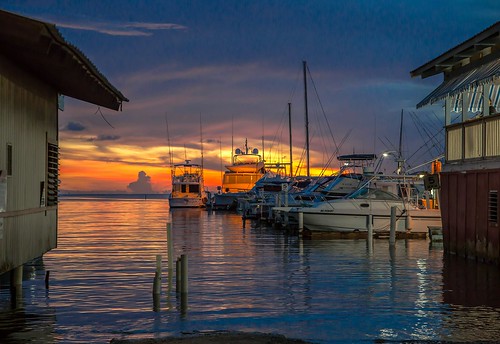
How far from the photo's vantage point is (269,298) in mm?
20250

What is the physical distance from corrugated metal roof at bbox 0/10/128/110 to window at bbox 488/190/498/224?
11.7 metres

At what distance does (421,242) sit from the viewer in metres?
40.2

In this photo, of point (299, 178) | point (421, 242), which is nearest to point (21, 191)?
point (421, 242)

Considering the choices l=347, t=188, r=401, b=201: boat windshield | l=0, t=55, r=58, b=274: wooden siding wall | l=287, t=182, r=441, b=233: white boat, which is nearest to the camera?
l=0, t=55, r=58, b=274: wooden siding wall

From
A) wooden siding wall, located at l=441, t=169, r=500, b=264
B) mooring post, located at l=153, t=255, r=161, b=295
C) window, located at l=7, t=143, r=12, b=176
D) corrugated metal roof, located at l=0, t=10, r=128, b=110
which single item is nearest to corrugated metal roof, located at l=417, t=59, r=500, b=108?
wooden siding wall, located at l=441, t=169, r=500, b=264

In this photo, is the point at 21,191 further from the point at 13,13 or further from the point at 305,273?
the point at 305,273

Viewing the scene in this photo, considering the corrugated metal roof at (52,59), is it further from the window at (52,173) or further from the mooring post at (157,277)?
the mooring post at (157,277)

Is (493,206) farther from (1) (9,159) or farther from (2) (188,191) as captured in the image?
(2) (188,191)

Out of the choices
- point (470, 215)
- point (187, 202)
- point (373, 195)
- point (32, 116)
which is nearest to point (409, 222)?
point (373, 195)

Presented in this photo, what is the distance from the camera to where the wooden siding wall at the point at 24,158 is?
1573cm

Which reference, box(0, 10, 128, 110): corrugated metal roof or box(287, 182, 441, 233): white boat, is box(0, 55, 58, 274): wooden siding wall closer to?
box(0, 10, 128, 110): corrugated metal roof

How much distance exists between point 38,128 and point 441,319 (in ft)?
33.0

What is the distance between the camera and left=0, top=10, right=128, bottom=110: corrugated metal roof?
518 inches

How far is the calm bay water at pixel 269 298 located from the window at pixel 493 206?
1547 mm
